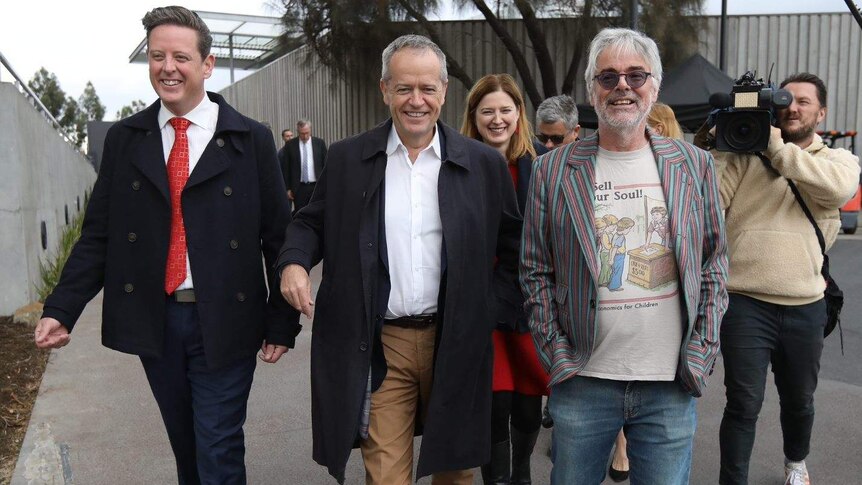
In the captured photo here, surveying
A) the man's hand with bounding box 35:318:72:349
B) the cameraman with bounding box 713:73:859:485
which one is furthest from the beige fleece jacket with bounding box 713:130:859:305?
the man's hand with bounding box 35:318:72:349

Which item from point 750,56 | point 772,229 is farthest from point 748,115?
point 750,56

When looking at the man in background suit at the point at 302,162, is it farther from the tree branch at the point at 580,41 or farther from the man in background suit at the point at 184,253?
the man in background suit at the point at 184,253

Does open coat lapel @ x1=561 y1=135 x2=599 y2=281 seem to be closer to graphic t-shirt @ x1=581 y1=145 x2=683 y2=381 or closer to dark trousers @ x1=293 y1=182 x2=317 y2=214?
graphic t-shirt @ x1=581 y1=145 x2=683 y2=381

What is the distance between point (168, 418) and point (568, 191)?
1.77 metres

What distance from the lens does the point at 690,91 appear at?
13.9 m

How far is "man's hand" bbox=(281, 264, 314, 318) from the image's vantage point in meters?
2.76

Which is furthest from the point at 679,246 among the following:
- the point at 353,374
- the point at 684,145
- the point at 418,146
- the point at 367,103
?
the point at 367,103

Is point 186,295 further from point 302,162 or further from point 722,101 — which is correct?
point 302,162

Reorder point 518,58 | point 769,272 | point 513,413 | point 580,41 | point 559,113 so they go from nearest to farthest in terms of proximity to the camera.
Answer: point 769,272
point 513,413
point 559,113
point 580,41
point 518,58

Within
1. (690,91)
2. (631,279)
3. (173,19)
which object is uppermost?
(690,91)

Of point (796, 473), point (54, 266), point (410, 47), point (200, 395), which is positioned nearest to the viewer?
point (410, 47)

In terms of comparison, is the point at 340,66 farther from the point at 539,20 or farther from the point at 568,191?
the point at 568,191

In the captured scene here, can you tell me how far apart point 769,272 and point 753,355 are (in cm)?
36

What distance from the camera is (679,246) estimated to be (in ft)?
8.34
